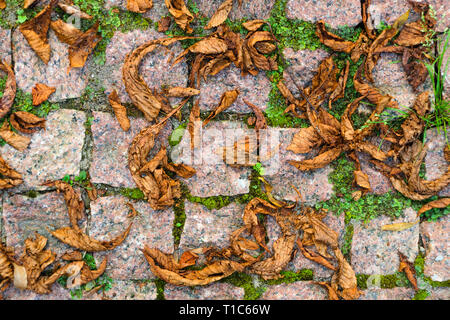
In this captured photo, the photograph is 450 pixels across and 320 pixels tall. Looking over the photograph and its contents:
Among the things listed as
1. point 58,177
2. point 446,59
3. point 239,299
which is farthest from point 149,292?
point 446,59

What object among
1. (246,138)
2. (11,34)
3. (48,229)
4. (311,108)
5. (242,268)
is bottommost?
(242,268)

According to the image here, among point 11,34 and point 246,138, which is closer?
point 11,34

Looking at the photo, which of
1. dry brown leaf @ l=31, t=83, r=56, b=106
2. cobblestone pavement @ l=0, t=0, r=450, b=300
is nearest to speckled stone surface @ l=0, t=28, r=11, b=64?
cobblestone pavement @ l=0, t=0, r=450, b=300

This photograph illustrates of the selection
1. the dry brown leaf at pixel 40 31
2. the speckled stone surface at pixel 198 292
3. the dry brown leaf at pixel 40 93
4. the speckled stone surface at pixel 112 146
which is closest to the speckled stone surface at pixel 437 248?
the speckled stone surface at pixel 198 292

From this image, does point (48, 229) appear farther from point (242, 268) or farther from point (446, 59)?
point (446, 59)

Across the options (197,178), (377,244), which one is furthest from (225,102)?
(377,244)

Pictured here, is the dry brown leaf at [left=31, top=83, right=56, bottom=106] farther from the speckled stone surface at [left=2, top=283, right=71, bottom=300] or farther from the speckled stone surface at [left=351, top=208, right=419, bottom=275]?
the speckled stone surface at [left=351, top=208, right=419, bottom=275]

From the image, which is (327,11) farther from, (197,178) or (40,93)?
(40,93)
